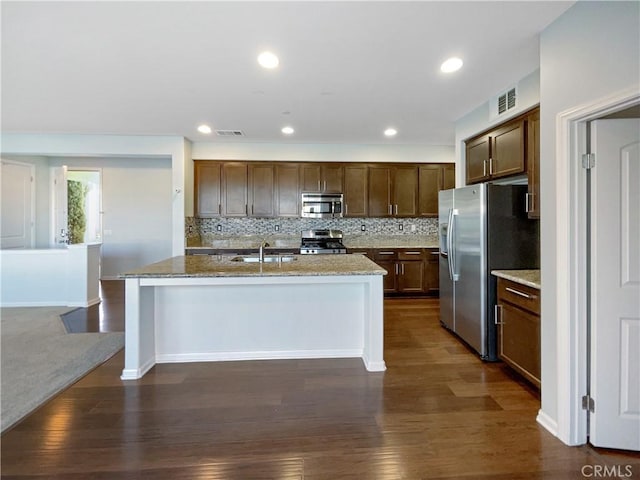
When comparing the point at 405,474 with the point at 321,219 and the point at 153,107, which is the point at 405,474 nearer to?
the point at 153,107

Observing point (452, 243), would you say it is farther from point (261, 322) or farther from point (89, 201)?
→ point (89, 201)

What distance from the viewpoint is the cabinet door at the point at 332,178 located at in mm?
5906

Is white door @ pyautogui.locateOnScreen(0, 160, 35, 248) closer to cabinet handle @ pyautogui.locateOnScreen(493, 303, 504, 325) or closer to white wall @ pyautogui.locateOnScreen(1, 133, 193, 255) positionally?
white wall @ pyautogui.locateOnScreen(1, 133, 193, 255)

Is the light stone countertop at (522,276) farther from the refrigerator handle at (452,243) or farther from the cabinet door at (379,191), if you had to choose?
the cabinet door at (379,191)

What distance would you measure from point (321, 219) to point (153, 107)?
320cm

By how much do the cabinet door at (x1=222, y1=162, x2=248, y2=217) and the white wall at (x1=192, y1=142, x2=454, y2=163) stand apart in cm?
17

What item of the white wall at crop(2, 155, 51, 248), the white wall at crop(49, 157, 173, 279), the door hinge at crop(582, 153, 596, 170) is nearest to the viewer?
the door hinge at crop(582, 153, 596, 170)

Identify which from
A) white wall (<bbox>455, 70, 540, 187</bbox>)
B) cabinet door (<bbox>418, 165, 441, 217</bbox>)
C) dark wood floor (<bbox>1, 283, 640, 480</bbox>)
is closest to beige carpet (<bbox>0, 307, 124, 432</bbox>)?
dark wood floor (<bbox>1, 283, 640, 480</bbox>)

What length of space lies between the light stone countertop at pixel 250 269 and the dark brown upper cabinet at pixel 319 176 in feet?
8.72

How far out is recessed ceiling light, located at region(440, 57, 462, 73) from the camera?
2.81m

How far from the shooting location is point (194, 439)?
2.03m

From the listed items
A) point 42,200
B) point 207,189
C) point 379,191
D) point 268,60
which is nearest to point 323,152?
point 379,191

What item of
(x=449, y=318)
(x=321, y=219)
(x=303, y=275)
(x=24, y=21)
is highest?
(x=24, y=21)

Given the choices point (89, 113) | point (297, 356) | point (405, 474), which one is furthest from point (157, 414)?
point (89, 113)
